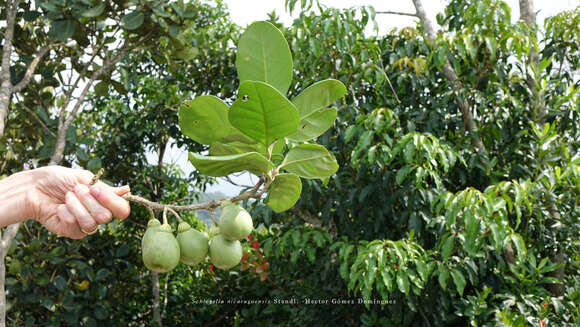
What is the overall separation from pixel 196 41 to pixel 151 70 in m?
0.98

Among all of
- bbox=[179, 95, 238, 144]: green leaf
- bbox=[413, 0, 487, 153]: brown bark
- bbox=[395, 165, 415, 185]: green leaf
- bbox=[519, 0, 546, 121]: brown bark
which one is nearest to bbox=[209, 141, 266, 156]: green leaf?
bbox=[179, 95, 238, 144]: green leaf

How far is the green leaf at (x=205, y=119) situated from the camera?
50 centimetres

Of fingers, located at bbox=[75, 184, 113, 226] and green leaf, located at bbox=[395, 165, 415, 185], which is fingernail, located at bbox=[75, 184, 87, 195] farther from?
green leaf, located at bbox=[395, 165, 415, 185]

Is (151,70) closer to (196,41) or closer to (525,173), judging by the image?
(196,41)

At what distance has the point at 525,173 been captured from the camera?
240 cm

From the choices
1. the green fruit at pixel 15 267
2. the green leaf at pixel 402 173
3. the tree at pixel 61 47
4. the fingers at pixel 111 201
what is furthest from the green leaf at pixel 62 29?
the fingers at pixel 111 201

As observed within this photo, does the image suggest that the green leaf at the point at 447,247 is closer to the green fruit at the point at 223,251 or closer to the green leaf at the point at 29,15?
the green fruit at the point at 223,251

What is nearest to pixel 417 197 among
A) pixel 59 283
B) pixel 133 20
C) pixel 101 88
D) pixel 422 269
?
pixel 422 269

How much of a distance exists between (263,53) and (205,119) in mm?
102

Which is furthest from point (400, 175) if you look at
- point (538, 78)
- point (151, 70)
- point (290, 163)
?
point (151, 70)

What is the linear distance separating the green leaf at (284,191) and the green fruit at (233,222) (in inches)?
1.6

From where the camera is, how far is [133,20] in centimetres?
199

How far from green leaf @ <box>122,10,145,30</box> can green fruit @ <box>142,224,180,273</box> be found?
1679mm

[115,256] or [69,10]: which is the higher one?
[69,10]
